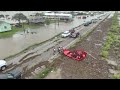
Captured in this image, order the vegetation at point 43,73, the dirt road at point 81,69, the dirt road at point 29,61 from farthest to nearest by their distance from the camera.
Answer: the dirt road at point 29,61 → the dirt road at point 81,69 → the vegetation at point 43,73

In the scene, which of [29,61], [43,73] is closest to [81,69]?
[43,73]

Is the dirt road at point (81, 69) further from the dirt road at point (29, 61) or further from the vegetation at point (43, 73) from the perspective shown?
the dirt road at point (29, 61)

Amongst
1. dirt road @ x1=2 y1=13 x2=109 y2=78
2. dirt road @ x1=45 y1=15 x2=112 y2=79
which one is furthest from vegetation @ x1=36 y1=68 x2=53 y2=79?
dirt road @ x1=2 y1=13 x2=109 y2=78

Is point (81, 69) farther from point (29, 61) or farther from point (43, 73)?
point (29, 61)

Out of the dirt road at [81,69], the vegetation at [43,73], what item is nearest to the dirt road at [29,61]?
the vegetation at [43,73]

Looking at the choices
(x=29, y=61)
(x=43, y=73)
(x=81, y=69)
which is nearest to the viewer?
(x=43, y=73)

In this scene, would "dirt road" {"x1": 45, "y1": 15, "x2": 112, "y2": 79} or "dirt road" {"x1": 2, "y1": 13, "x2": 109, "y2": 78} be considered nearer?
"dirt road" {"x1": 45, "y1": 15, "x2": 112, "y2": 79}

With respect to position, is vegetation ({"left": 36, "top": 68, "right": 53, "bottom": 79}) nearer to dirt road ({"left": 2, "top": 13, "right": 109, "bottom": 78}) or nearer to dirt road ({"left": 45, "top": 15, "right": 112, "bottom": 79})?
dirt road ({"left": 45, "top": 15, "right": 112, "bottom": 79})
